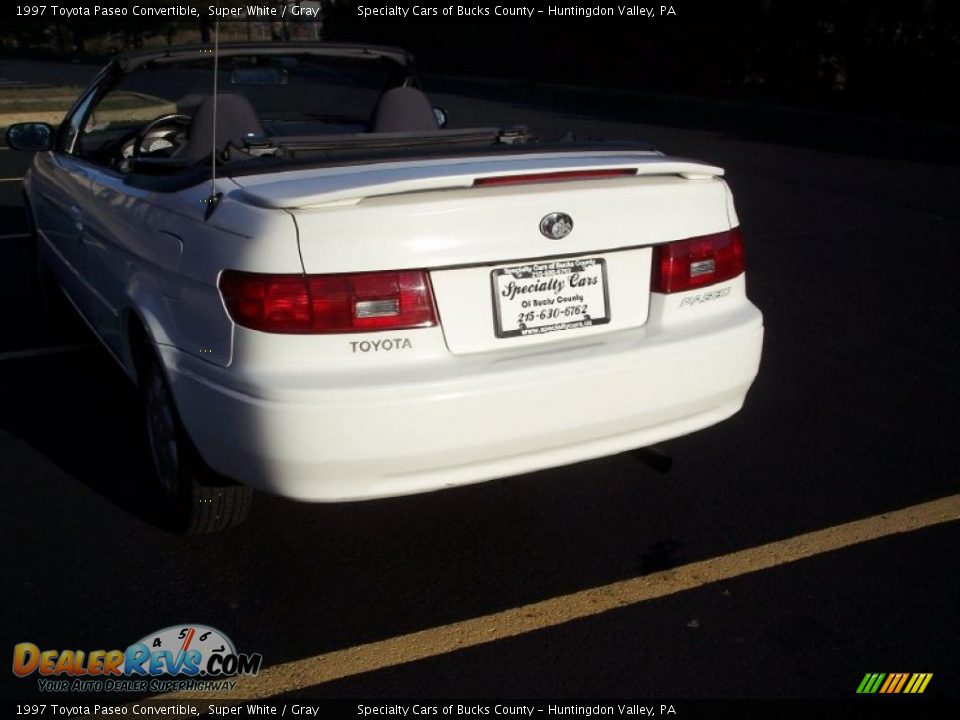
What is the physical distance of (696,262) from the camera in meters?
3.47

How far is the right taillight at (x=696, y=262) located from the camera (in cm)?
339

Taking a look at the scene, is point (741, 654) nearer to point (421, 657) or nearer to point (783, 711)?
point (783, 711)

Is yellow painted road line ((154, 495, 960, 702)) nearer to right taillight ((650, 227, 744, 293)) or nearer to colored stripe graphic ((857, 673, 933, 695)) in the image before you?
colored stripe graphic ((857, 673, 933, 695))

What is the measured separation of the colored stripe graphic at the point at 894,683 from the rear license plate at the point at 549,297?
1.28 m

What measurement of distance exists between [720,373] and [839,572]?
0.75 m

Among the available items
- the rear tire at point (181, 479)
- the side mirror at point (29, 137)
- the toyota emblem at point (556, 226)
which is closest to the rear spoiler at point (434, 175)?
the toyota emblem at point (556, 226)

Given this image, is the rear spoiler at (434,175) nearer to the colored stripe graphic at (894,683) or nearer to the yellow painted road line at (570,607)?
the yellow painted road line at (570,607)

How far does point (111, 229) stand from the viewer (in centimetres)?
400

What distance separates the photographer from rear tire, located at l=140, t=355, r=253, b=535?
3.43 m

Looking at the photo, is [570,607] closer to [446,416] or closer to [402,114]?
[446,416]

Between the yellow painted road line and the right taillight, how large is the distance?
936 millimetres

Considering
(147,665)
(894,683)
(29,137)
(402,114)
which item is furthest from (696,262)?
(29,137)

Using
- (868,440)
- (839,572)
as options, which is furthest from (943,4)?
(839,572)

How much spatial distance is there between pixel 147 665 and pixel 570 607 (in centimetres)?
127
